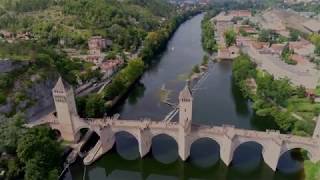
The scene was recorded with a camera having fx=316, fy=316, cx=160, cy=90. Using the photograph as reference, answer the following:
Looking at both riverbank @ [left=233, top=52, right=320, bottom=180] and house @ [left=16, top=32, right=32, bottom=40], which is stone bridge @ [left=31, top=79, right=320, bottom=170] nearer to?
riverbank @ [left=233, top=52, right=320, bottom=180]

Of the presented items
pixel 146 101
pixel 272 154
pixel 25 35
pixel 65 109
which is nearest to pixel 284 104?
pixel 272 154

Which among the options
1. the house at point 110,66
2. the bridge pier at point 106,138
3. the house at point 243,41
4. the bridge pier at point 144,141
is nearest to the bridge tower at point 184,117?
the bridge pier at point 144,141

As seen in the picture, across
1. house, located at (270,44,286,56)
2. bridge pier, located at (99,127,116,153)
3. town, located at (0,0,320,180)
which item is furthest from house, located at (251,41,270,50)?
bridge pier, located at (99,127,116,153)

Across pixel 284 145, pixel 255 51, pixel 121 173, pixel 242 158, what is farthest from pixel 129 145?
pixel 255 51

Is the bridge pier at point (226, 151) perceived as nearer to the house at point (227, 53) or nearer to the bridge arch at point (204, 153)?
the bridge arch at point (204, 153)

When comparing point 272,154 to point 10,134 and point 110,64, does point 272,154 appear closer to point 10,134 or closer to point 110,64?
point 10,134
